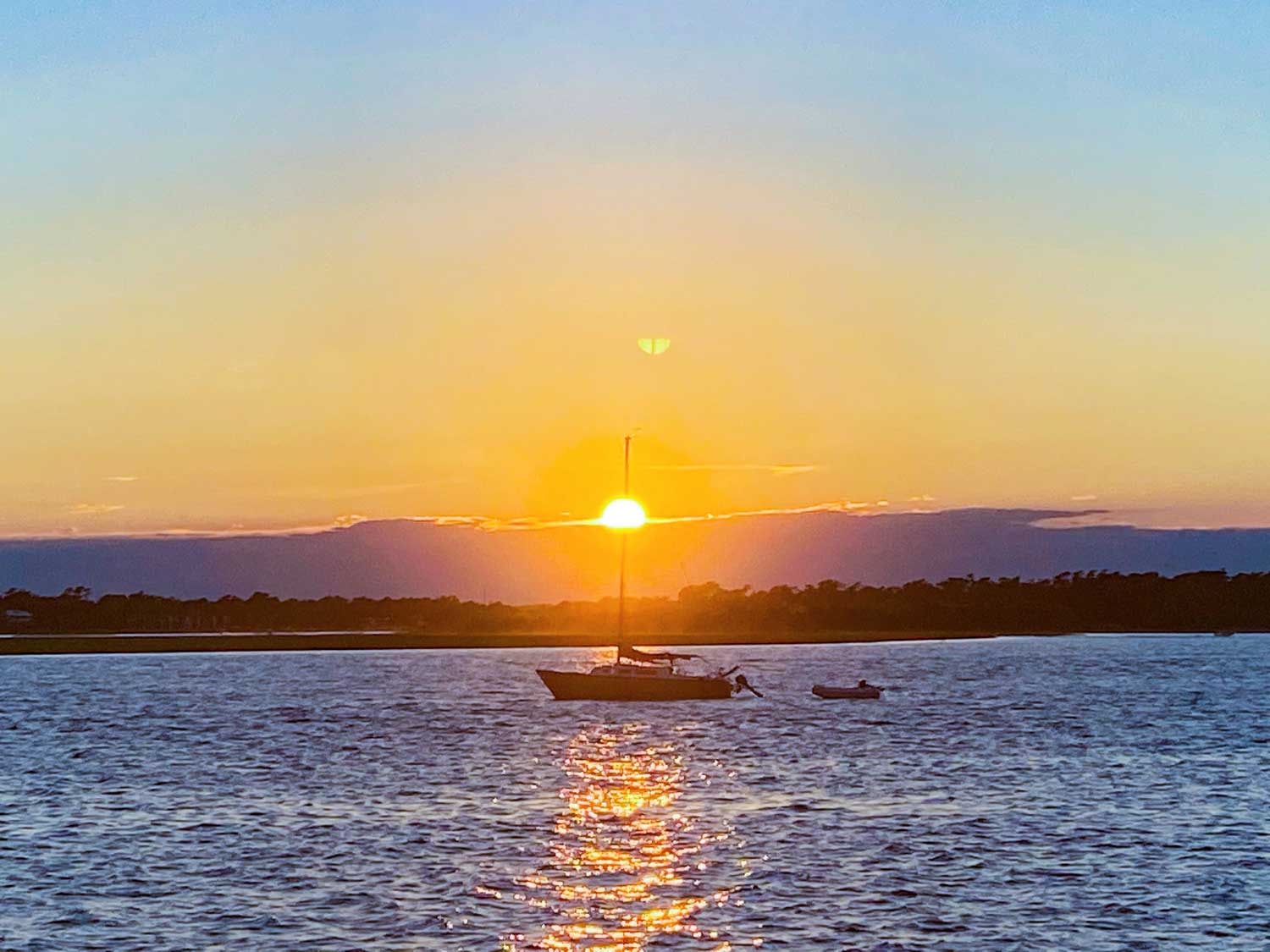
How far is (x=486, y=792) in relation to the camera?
63.6 m

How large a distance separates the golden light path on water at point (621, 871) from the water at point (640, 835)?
139 mm

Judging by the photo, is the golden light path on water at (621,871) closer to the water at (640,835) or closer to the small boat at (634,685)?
the water at (640,835)

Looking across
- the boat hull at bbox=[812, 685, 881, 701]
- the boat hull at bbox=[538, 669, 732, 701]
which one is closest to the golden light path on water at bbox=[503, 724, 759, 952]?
the boat hull at bbox=[538, 669, 732, 701]

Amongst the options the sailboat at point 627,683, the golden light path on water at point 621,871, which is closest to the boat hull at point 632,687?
the sailboat at point 627,683

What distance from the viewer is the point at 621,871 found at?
44938mm

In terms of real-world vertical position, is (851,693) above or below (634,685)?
below

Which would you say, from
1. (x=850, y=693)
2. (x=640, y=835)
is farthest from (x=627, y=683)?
(x=640, y=835)

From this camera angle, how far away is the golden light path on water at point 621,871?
36.2 metres

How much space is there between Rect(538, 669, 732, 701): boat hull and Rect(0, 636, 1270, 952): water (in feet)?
32.9

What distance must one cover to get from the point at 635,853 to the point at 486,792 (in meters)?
16.6

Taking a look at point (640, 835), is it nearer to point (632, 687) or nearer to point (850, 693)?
point (632, 687)

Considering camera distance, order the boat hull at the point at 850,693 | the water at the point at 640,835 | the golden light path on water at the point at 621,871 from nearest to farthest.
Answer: the golden light path on water at the point at 621,871, the water at the point at 640,835, the boat hull at the point at 850,693

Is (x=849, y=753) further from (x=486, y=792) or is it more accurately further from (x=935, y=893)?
(x=935, y=893)

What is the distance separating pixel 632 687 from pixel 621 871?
7149 cm
